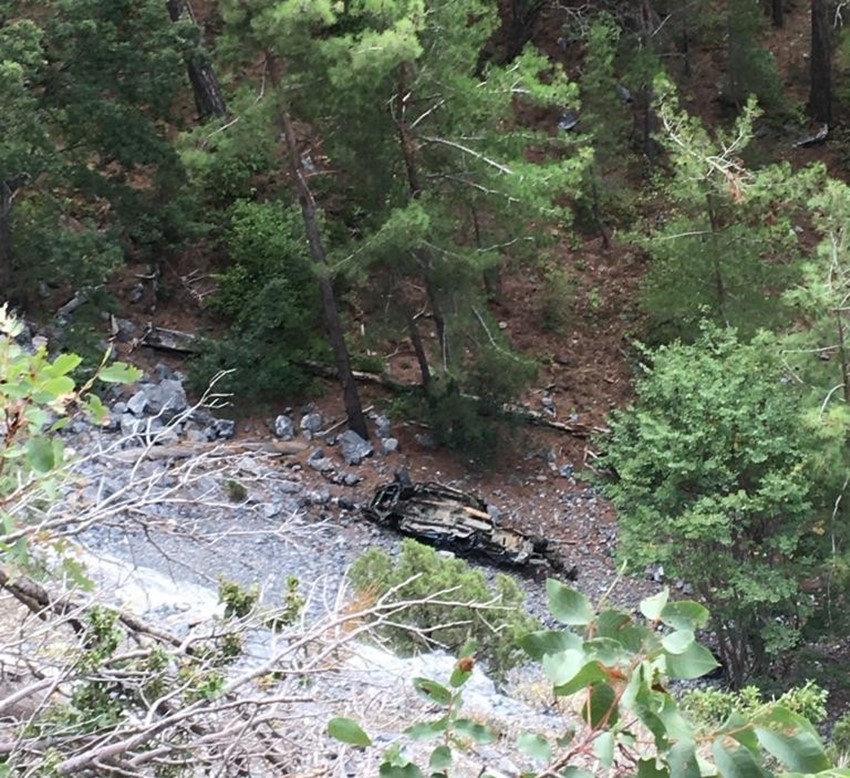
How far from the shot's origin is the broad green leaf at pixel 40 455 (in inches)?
90.5

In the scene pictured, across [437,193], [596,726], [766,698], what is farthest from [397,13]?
[596,726]

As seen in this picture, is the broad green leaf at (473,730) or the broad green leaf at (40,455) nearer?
the broad green leaf at (473,730)

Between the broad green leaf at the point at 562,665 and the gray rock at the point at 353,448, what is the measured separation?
36.7 ft

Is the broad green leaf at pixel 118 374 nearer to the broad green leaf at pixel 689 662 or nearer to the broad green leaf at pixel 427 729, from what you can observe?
the broad green leaf at pixel 427 729

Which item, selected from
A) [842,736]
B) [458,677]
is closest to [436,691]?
[458,677]

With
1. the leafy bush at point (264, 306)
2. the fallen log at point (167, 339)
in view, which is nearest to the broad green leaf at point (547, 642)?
the leafy bush at point (264, 306)

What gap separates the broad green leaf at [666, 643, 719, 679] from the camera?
152 cm

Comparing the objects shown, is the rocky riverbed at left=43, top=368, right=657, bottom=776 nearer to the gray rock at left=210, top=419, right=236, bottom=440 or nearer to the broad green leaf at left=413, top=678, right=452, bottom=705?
the gray rock at left=210, top=419, right=236, bottom=440

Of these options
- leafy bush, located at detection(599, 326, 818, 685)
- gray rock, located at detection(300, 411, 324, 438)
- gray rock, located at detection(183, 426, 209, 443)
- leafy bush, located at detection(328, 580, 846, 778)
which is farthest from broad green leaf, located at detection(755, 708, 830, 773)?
gray rock, located at detection(300, 411, 324, 438)

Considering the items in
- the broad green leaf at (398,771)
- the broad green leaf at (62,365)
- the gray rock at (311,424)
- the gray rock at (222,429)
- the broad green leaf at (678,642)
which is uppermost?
the broad green leaf at (62,365)

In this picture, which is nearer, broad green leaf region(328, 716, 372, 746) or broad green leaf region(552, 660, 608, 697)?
broad green leaf region(552, 660, 608, 697)

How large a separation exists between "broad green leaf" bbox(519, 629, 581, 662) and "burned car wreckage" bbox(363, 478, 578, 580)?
986cm

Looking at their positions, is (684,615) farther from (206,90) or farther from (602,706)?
(206,90)

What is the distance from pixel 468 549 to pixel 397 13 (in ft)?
19.7
